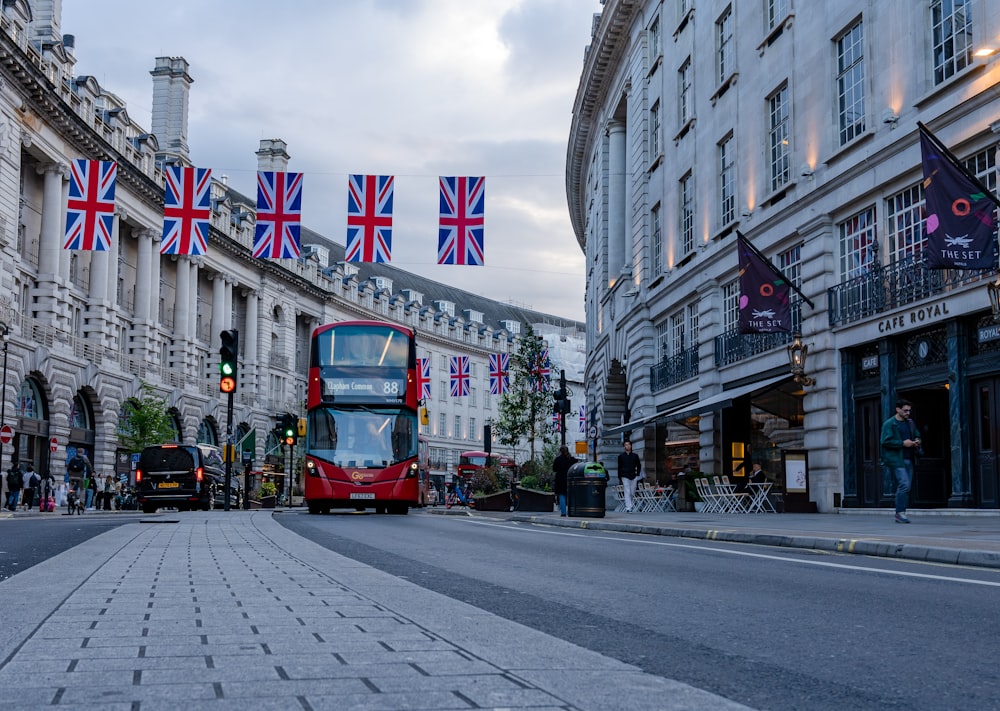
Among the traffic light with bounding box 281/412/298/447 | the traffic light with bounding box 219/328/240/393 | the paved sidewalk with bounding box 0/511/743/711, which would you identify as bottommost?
the paved sidewalk with bounding box 0/511/743/711

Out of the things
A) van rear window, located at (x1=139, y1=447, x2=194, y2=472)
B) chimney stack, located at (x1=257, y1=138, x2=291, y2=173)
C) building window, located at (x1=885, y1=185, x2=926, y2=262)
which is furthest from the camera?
chimney stack, located at (x1=257, y1=138, x2=291, y2=173)

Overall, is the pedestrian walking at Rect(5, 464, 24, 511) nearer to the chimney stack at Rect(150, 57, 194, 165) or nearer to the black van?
the black van

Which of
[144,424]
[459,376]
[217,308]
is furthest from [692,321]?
[217,308]

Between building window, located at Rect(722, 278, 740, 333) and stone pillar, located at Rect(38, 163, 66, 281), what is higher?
stone pillar, located at Rect(38, 163, 66, 281)

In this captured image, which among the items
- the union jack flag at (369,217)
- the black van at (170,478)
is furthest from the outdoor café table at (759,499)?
the black van at (170,478)

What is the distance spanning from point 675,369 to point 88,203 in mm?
17511

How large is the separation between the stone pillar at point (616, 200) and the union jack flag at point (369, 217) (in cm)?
2101

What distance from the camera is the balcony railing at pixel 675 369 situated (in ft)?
113

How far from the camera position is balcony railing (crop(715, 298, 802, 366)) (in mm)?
27203

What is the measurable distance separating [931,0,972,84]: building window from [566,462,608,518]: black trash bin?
32.4 feet

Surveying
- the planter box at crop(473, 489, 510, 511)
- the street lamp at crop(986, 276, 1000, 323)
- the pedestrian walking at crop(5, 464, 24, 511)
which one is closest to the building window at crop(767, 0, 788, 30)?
the street lamp at crop(986, 276, 1000, 323)

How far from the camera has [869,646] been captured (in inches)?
218

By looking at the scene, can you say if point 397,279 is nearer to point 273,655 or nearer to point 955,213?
point 955,213

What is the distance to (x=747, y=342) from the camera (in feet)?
99.5
